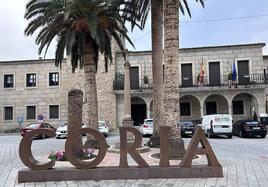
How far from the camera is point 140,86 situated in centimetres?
3616

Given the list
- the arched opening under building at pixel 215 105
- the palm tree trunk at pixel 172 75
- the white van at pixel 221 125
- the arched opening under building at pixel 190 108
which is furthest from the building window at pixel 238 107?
the palm tree trunk at pixel 172 75

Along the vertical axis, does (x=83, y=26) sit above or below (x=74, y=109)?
above

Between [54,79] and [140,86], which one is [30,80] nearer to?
[54,79]

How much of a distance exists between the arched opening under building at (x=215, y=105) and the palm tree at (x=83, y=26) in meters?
20.0

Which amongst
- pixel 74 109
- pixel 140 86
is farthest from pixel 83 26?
pixel 140 86

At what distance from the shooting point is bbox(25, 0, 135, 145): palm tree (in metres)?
16.5

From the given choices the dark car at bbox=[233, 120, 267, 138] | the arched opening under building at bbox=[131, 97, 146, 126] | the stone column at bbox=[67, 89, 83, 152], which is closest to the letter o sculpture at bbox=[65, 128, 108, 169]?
the stone column at bbox=[67, 89, 83, 152]

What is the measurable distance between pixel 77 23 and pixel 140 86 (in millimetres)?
19557

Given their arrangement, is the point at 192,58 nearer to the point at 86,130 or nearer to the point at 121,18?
the point at 121,18

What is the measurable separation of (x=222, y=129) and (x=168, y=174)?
57.7 ft

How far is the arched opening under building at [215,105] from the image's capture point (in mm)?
36344

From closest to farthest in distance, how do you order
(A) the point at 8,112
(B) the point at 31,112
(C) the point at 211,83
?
(C) the point at 211,83 < (B) the point at 31,112 < (A) the point at 8,112

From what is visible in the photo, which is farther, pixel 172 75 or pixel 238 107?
pixel 238 107

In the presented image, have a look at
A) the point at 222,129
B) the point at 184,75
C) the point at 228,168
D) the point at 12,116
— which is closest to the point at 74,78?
the point at 12,116
